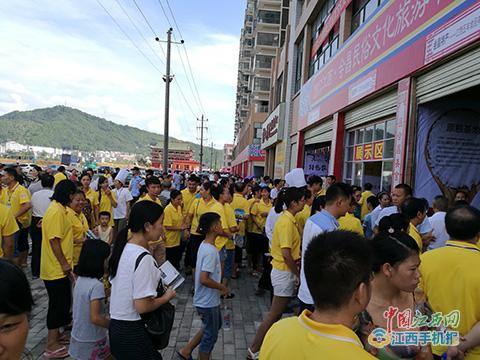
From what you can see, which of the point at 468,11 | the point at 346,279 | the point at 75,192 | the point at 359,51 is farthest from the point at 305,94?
the point at 346,279

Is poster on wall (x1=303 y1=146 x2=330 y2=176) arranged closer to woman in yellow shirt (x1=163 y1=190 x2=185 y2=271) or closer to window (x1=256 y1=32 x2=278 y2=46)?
woman in yellow shirt (x1=163 y1=190 x2=185 y2=271)

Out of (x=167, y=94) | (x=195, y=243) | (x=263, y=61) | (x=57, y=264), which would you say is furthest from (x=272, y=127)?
(x=263, y=61)

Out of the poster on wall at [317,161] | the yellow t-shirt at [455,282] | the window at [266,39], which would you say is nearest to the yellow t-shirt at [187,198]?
the yellow t-shirt at [455,282]

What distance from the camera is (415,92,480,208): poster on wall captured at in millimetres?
7062

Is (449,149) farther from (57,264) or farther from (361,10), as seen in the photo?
(57,264)

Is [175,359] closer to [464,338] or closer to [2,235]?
[2,235]

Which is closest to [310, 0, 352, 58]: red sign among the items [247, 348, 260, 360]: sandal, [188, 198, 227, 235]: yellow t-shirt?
[188, 198, 227, 235]: yellow t-shirt

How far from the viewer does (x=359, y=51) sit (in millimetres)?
9781

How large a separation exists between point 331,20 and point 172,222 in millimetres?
10261

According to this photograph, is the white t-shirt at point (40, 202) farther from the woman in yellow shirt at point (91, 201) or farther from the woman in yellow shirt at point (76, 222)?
the woman in yellow shirt at point (76, 222)

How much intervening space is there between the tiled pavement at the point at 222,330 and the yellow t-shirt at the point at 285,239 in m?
1.19

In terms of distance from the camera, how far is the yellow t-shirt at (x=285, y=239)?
419 cm

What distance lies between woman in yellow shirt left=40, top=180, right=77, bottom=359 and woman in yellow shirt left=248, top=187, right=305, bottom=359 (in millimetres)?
2167

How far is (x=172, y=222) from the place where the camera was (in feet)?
22.1
